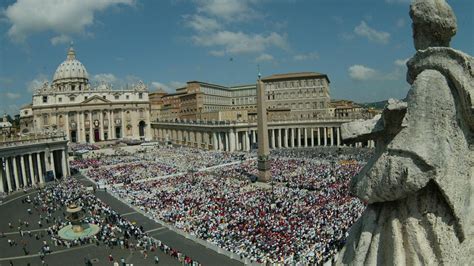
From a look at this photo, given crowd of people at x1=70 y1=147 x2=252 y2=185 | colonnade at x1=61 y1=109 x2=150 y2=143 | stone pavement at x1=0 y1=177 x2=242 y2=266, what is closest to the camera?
stone pavement at x1=0 y1=177 x2=242 y2=266

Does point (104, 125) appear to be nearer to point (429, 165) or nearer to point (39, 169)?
point (39, 169)

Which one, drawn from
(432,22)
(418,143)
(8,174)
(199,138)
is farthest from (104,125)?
(418,143)

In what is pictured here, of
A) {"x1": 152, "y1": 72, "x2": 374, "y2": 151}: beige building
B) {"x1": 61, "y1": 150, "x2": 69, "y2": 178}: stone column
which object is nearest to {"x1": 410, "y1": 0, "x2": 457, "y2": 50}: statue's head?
{"x1": 61, "y1": 150, "x2": 69, "y2": 178}: stone column

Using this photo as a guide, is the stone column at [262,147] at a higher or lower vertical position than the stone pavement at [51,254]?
higher

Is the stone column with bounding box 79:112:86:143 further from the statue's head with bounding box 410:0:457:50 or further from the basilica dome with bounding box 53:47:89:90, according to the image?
the statue's head with bounding box 410:0:457:50

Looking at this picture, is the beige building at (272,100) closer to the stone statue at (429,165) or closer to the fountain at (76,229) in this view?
the fountain at (76,229)

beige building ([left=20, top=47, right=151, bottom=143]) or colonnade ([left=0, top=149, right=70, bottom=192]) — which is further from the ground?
beige building ([left=20, top=47, right=151, bottom=143])

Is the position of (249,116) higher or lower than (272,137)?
higher

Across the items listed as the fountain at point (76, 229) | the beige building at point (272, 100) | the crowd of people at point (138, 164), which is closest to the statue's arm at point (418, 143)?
the fountain at point (76, 229)
